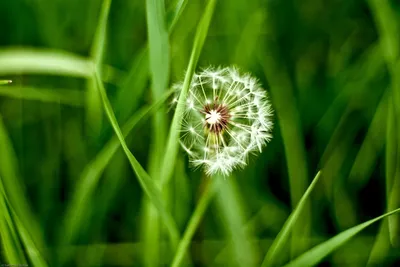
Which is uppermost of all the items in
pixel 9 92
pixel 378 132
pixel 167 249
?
pixel 9 92

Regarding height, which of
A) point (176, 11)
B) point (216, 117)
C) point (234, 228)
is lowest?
point (234, 228)

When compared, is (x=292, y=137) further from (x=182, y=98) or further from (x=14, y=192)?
(x=14, y=192)

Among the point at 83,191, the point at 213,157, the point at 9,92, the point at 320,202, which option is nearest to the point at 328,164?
the point at 320,202

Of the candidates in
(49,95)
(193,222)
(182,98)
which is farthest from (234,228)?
(49,95)

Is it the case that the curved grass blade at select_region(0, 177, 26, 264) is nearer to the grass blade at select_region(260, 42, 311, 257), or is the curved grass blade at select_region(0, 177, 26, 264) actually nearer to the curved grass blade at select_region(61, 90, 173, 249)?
the curved grass blade at select_region(61, 90, 173, 249)

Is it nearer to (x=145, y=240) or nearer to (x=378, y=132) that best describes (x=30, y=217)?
(x=145, y=240)

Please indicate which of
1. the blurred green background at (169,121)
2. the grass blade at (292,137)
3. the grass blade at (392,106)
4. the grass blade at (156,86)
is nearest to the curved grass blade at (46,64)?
the blurred green background at (169,121)
